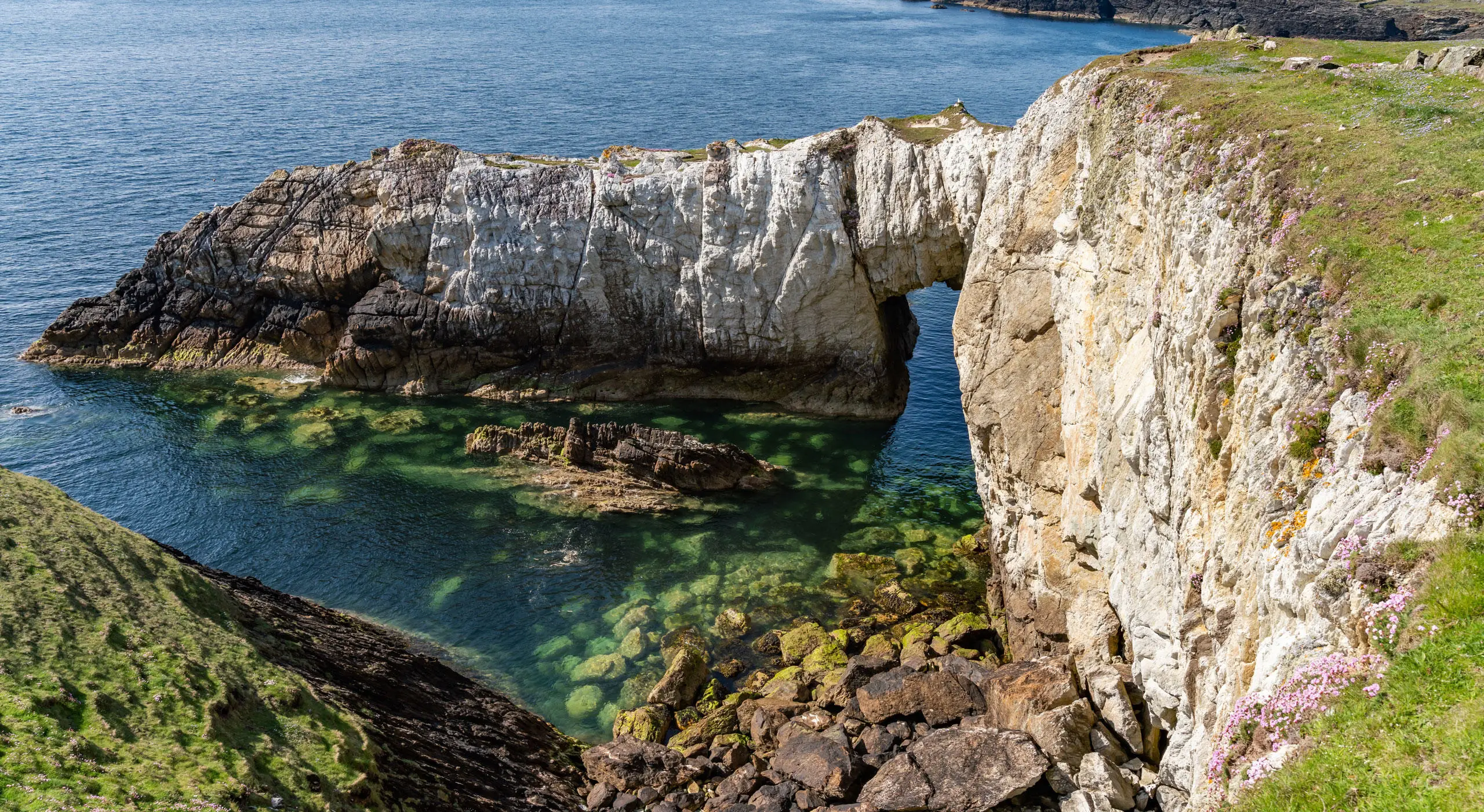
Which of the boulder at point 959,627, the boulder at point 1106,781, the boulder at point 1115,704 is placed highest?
the boulder at point 1115,704

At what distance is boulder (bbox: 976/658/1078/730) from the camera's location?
84.0ft

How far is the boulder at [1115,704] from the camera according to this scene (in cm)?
2377

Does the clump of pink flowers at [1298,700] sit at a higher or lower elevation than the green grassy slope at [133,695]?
higher

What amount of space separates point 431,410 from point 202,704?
32.9m

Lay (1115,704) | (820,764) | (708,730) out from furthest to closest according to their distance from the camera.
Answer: (708,730) → (820,764) → (1115,704)

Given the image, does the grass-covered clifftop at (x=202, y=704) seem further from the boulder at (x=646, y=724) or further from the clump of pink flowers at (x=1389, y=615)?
the clump of pink flowers at (x=1389, y=615)

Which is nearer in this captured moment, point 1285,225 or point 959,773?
point 1285,225

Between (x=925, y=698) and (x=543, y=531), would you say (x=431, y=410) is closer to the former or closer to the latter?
(x=543, y=531)

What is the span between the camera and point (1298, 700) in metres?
13.6

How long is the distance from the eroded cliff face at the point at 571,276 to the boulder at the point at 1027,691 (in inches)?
1095

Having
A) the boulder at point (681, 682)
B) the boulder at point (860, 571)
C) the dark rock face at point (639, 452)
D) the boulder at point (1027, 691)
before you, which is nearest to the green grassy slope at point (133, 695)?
the boulder at point (681, 682)

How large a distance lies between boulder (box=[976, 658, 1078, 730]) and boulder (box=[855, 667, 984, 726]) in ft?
2.93

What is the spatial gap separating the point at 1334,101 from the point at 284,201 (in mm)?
59476

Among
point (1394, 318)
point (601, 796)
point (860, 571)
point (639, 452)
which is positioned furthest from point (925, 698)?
point (639, 452)
